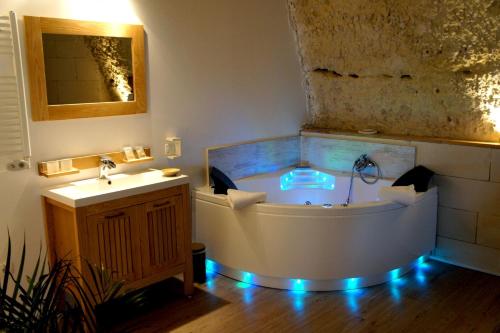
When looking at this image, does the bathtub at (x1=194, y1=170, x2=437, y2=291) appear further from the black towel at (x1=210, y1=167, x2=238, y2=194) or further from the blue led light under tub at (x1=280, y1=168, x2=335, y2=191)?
the blue led light under tub at (x1=280, y1=168, x2=335, y2=191)

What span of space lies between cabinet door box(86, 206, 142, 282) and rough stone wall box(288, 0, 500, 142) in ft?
7.69

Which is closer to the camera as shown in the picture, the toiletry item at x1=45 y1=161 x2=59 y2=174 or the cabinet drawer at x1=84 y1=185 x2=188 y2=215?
the cabinet drawer at x1=84 y1=185 x2=188 y2=215

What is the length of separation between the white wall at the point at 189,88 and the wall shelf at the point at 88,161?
0.04 metres

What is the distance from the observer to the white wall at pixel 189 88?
3.05m

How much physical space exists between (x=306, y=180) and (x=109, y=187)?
2121mm

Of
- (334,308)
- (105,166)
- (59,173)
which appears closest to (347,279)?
(334,308)

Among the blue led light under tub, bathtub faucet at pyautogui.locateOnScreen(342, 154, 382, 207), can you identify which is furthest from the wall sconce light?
bathtub faucet at pyautogui.locateOnScreen(342, 154, 382, 207)

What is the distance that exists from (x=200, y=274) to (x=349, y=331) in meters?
1.23

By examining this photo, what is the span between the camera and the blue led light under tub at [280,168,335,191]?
4590 mm

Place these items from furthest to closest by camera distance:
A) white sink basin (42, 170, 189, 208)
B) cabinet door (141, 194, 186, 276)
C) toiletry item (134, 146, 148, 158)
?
1. toiletry item (134, 146, 148, 158)
2. cabinet door (141, 194, 186, 276)
3. white sink basin (42, 170, 189, 208)

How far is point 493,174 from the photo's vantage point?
376cm

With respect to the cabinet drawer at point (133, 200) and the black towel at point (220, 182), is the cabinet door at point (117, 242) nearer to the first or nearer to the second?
the cabinet drawer at point (133, 200)

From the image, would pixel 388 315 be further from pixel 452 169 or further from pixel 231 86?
pixel 231 86

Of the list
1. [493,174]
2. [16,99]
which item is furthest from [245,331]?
[493,174]
